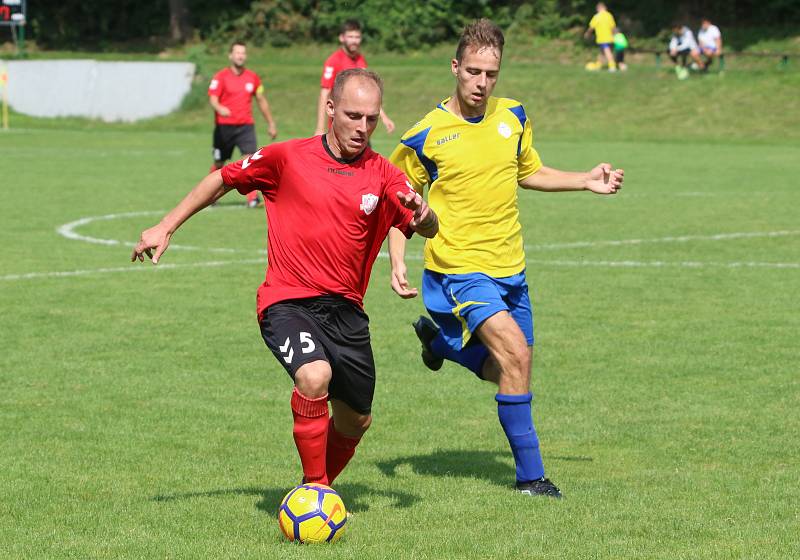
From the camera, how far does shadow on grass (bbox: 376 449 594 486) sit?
7.20m

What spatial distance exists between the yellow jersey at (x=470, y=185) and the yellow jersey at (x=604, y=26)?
38.9 m

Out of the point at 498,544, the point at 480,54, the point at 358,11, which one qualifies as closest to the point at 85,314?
the point at 480,54

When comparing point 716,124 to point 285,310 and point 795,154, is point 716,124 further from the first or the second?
point 285,310

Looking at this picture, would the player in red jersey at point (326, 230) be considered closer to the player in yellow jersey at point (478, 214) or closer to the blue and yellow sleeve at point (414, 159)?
the player in yellow jersey at point (478, 214)

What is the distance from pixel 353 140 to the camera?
6.14 metres

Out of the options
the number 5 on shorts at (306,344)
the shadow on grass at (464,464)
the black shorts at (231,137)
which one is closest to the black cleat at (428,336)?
the shadow on grass at (464,464)

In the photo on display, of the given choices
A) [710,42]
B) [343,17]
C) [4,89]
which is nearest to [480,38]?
[710,42]

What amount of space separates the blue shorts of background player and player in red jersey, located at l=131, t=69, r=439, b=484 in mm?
793

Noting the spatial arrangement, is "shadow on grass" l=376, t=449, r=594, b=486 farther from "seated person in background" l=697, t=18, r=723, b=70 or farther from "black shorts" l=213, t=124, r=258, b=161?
"seated person in background" l=697, t=18, r=723, b=70

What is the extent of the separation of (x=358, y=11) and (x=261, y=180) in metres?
54.1

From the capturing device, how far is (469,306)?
7.06 m

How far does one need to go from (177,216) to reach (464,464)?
2.18 m

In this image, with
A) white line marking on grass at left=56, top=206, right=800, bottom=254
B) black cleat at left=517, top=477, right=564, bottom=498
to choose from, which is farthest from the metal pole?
black cleat at left=517, top=477, right=564, bottom=498

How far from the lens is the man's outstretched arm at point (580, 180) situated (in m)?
7.26
